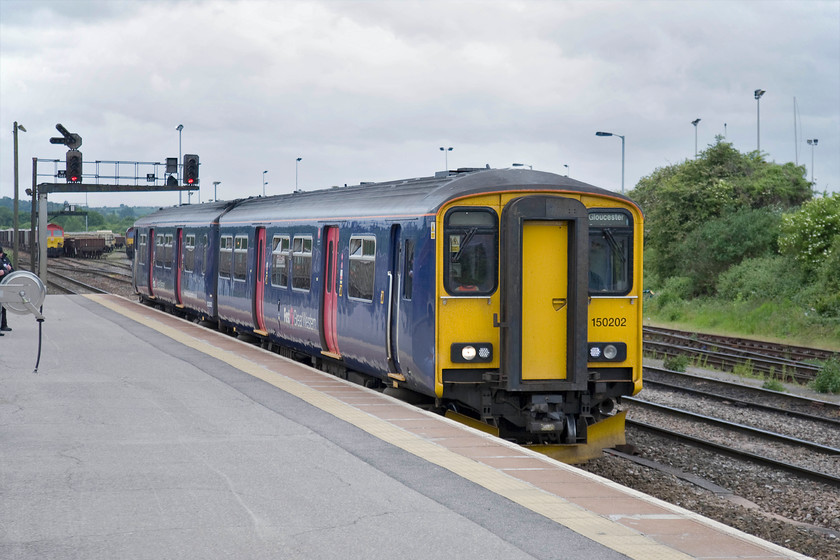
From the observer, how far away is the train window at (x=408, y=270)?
39.5 ft

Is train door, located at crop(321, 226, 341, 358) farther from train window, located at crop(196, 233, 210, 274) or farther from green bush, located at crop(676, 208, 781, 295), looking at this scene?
green bush, located at crop(676, 208, 781, 295)

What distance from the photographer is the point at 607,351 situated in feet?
38.9

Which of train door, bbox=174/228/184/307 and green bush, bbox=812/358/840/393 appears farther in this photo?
train door, bbox=174/228/184/307

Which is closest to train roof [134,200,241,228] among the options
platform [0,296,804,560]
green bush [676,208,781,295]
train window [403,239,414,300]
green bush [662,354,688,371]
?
green bush [662,354,688,371]

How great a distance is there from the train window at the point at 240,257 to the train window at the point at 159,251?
8.62 m

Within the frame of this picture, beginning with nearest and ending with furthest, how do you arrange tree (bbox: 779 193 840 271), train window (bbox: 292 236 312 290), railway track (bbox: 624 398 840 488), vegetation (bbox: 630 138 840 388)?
1. railway track (bbox: 624 398 840 488)
2. train window (bbox: 292 236 312 290)
3. vegetation (bbox: 630 138 840 388)
4. tree (bbox: 779 193 840 271)

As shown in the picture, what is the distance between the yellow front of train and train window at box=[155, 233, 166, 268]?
19079 millimetres

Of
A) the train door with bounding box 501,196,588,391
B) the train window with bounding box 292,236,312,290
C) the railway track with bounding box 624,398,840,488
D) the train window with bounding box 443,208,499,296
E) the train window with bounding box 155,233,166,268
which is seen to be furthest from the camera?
the train window with bounding box 155,233,166,268

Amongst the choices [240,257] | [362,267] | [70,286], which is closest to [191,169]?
[70,286]

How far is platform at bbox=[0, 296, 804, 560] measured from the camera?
659 cm

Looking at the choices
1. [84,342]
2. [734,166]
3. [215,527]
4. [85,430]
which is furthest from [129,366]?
[734,166]

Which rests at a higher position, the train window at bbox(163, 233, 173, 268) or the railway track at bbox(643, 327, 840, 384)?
the train window at bbox(163, 233, 173, 268)

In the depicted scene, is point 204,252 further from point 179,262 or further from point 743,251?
point 743,251

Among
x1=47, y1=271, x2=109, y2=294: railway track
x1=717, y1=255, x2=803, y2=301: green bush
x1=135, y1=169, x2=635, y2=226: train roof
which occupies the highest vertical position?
x1=135, y1=169, x2=635, y2=226: train roof
